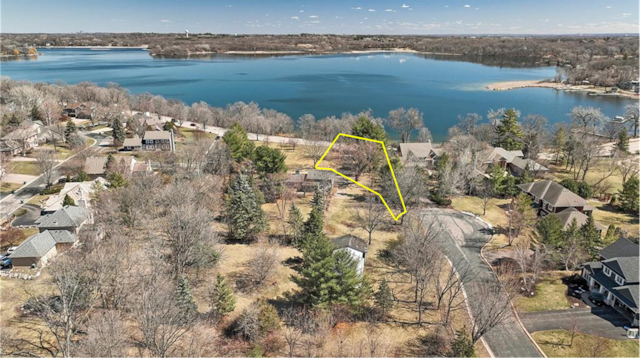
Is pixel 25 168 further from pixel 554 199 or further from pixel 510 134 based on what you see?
pixel 510 134

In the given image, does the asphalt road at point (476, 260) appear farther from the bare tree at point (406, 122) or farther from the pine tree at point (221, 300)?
the bare tree at point (406, 122)

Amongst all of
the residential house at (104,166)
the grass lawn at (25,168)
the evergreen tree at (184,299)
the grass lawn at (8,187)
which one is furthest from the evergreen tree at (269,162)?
the grass lawn at (25,168)

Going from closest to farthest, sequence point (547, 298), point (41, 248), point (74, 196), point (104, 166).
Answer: point (547, 298)
point (41, 248)
point (74, 196)
point (104, 166)

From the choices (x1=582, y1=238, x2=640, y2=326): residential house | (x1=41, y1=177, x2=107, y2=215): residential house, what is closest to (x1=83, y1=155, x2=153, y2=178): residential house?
(x1=41, y1=177, x2=107, y2=215): residential house

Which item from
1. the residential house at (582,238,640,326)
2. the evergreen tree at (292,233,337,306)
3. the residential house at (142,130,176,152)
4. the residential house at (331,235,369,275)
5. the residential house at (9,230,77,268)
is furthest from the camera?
the residential house at (142,130,176,152)

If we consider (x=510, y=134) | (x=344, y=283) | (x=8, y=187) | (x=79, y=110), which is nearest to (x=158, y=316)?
(x=344, y=283)

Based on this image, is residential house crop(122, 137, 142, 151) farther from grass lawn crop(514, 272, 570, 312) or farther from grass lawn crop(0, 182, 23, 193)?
grass lawn crop(514, 272, 570, 312)
